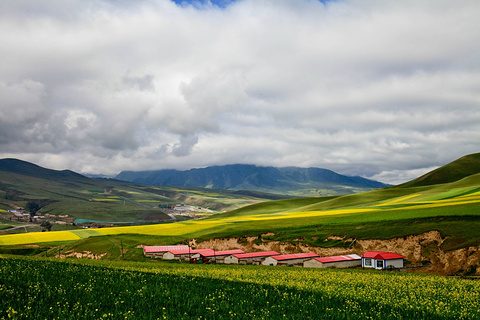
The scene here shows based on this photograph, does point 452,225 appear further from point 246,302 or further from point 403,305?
point 246,302

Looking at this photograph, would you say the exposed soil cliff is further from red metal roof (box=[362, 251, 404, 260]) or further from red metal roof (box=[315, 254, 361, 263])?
red metal roof (box=[315, 254, 361, 263])

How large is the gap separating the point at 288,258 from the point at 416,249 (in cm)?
2670

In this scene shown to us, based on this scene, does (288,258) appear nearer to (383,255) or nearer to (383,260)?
(383,260)

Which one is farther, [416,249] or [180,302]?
[416,249]

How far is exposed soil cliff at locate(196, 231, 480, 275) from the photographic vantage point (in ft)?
186

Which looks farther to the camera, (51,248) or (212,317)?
(51,248)

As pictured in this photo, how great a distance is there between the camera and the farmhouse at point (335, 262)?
65625 millimetres

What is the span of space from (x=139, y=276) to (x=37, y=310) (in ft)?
44.9

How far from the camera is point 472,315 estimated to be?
69.1 ft

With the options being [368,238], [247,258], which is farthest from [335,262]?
[247,258]

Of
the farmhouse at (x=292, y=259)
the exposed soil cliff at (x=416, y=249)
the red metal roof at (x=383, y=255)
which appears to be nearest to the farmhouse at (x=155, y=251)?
the exposed soil cliff at (x=416, y=249)

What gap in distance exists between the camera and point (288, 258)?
7031 cm

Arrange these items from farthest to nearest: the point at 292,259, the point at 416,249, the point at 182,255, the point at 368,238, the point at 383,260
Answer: the point at 182,255 < the point at 368,238 < the point at 292,259 < the point at 416,249 < the point at 383,260

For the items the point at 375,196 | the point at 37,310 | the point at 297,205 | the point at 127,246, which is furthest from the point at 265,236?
the point at 297,205
